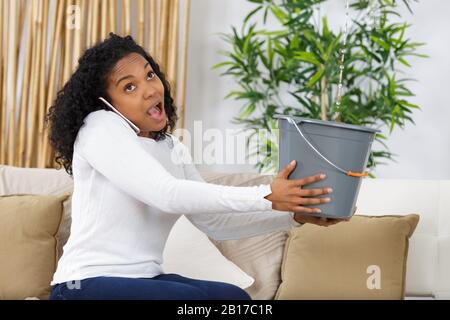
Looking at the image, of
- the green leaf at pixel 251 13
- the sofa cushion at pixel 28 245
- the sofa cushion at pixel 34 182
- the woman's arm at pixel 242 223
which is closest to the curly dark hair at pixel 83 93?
the woman's arm at pixel 242 223

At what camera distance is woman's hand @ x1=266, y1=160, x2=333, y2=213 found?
1408 millimetres

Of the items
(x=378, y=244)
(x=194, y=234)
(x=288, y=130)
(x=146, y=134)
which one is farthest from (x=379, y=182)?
(x=288, y=130)

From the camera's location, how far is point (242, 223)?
180 centimetres

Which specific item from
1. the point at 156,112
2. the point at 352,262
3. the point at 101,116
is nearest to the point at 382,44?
the point at 352,262

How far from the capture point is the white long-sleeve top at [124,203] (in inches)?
58.1

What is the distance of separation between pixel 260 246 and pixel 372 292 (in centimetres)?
41

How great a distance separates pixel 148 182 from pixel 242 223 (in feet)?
1.26

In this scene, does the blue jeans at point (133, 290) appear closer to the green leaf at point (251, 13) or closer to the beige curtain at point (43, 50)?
the beige curtain at point (43, 50)

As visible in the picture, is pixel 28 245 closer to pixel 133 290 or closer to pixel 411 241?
pixel 133 290

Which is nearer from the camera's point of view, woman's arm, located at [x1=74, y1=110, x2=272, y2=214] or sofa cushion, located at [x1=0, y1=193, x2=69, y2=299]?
woman's arm, located at [x1=74, y1=110, x2=272, y2=214]

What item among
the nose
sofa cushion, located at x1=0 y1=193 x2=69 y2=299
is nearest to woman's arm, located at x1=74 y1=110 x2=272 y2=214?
the nose

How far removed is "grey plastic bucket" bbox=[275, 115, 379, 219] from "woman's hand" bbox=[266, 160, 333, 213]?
0.05ft

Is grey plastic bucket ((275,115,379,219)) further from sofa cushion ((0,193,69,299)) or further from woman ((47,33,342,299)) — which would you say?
sofa cushion ((0,193,69,299))

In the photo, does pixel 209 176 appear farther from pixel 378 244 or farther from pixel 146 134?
pixel 146 134
